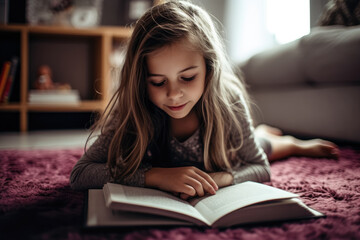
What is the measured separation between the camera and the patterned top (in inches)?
27.7

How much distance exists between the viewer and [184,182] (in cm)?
60

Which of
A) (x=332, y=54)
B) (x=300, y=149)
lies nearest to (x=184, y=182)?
(x=300, y=149)

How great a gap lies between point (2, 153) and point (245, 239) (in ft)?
3.56

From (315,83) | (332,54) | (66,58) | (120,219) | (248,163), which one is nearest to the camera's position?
(120,219)

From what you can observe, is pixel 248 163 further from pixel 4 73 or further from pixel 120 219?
pixel 4 73

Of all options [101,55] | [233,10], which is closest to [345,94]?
[101,55]

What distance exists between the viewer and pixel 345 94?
114cm

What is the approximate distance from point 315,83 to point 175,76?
825 millimetres

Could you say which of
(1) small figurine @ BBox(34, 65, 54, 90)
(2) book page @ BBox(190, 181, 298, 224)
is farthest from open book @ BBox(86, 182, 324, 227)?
(1) small figurine @ BBox(34, 65, 54, 90)

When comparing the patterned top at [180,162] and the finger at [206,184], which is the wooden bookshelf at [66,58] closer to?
the patterned top at [180,162]

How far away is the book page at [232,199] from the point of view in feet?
1.65

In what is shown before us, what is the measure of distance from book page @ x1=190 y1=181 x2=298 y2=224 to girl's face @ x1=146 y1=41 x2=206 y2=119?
225 millimetres

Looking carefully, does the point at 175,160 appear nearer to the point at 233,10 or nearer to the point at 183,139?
the point at 183,139

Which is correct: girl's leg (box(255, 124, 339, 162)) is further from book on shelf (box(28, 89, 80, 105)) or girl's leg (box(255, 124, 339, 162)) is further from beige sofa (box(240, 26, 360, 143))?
book on shelf (box(28, 89, 80, 105))
